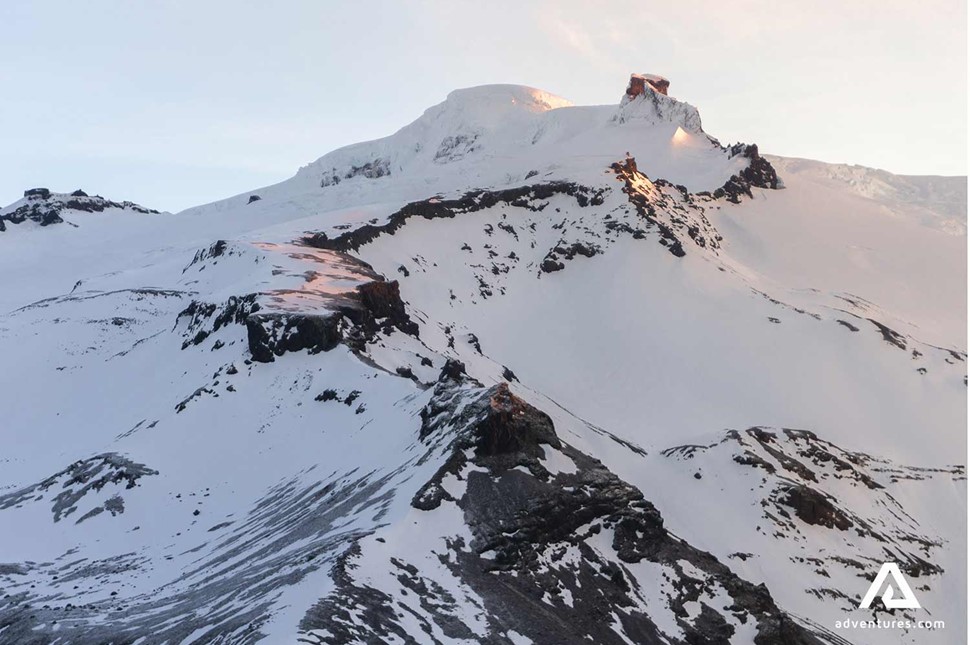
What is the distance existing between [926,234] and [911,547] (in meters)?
121

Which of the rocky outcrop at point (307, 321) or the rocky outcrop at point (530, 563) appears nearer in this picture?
the rocky outcrop at point (530, 563)

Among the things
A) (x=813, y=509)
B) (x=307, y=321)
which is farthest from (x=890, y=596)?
(x=307, y=321)

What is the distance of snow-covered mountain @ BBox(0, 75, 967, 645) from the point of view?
52.4 meters

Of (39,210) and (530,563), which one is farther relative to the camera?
(39,210)

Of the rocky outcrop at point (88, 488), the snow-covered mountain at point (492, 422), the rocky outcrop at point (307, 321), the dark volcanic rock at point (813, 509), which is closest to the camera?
the snow-covered mountain at point (492, 422)

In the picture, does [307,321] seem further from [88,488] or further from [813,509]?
[813,509]

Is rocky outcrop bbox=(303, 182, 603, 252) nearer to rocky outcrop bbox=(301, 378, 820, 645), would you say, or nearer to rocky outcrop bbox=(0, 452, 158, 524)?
rocky outcrop bbox=(0, 452, 158, 524)

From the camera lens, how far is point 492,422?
60312 millimetres

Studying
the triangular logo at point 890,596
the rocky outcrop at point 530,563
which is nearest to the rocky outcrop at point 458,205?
the rocky outcrop at point 530,563

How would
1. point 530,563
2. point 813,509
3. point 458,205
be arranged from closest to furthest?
1. point 530,563
2. point 813,509
3. point 458,205

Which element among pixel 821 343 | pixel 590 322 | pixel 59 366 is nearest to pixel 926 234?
pixel 821 343

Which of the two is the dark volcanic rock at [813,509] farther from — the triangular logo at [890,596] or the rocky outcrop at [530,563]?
the rocky outcrop at [530,563]

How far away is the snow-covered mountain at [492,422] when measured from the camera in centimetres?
5241

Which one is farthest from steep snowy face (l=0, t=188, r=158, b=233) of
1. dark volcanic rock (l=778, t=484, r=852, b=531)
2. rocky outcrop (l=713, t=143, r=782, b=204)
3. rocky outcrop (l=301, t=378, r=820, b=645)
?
dark volcanic rock (l=778, t=484, r=852, b=531)
